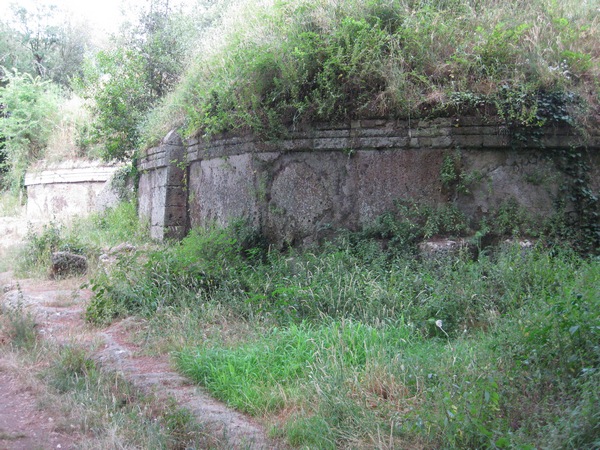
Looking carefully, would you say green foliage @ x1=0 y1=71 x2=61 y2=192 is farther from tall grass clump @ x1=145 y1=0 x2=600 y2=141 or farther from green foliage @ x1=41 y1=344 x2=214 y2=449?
green foliage @ x1=41 y1=344 x2=214 y2=449

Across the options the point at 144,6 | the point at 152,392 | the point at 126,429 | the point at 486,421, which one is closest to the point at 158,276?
the point at 152,392

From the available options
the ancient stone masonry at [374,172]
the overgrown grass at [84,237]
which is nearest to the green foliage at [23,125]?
the overgrown grass at [84,237]

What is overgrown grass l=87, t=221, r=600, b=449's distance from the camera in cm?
271

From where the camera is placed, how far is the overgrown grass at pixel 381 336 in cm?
271

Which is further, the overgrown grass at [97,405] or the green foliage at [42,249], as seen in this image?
the green foliage at [42,249]

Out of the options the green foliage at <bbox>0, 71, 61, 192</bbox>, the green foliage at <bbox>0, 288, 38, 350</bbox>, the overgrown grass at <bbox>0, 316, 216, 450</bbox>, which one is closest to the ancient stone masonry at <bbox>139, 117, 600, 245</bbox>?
the green foliage at <bbox>0, 288, 38, 350</bbox>

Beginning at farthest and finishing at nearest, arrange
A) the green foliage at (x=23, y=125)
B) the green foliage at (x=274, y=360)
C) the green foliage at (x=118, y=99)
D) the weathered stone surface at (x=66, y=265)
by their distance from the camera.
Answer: the green foliage at (x=23, y=125) → the green foliage at (x=118, y=99) → the weathered stone surface at (x=66, y=265) → the green foliage at (x=274, y=360)

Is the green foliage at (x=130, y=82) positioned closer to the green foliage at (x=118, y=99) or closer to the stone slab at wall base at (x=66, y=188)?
the green foliage at (x=118, y=99)

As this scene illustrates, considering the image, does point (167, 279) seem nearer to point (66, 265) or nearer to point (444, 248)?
point (66, 265)

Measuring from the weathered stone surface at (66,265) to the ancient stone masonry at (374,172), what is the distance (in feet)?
7.27

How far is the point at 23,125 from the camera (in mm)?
16719

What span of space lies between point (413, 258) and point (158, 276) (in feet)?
9.42

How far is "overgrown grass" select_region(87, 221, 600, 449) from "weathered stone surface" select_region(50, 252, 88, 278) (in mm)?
1651

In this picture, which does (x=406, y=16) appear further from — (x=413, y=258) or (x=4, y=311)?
(x=4, y=311)
